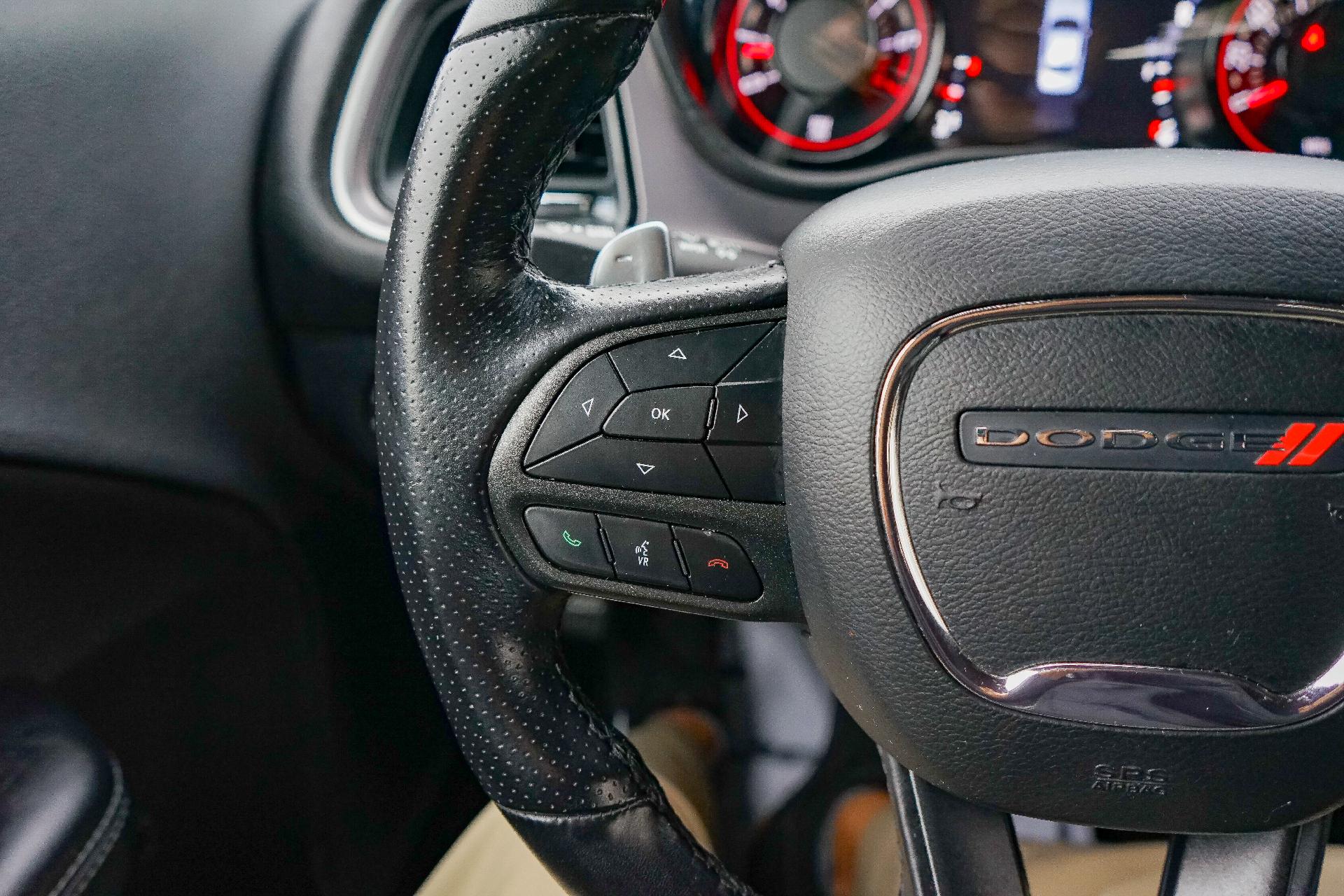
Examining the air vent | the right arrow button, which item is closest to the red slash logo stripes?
the right arrow button

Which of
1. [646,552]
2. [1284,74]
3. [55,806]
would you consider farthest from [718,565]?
[1284,74]

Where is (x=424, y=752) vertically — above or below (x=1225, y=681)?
below

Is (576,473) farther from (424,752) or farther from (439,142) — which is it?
(424,752)

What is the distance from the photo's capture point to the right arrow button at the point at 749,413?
0.63 meters

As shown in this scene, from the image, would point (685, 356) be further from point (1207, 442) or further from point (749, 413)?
point (1207, 442)

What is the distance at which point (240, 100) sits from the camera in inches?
42.8

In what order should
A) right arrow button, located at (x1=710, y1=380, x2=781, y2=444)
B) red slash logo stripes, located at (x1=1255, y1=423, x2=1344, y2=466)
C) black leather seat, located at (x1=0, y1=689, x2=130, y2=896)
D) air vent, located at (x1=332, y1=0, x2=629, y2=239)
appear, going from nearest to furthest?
red slash logo stripes, located at (x1=1255, y1=423, x2=1344, y2=466)
right arrow button, located at (x1=710, y1=380, x2=781, y2=444)
black leather seat, located at (x1=0, y1=689, x2=130, y2=896)
air vent, located at (x1=332, y1=0, x2=629, y2=239)

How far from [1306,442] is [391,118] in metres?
0.94

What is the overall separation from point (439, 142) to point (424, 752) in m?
0.99

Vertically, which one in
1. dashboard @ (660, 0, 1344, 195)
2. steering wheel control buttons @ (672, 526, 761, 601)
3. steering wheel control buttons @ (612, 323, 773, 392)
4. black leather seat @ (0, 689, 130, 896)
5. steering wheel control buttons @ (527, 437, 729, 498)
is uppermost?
dashboard @ (660, 0, 1344, 195)

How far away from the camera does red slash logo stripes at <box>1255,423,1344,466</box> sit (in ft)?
1.70

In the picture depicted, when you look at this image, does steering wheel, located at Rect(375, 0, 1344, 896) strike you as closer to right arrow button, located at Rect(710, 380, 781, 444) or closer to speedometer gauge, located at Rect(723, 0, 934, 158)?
right arrow button, located at Rect(710, 380, 781, 444)

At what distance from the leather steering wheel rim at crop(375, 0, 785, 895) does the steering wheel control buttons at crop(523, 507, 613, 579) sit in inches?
1.0

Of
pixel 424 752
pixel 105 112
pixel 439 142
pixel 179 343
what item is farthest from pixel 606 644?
pixel 439 142
